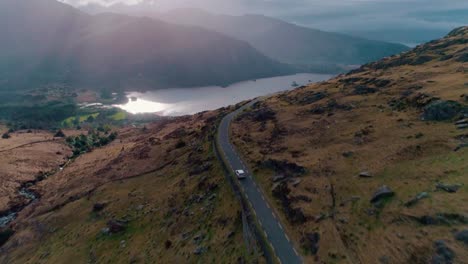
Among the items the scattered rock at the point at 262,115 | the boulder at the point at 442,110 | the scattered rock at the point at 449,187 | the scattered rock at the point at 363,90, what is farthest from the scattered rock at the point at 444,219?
the scattered rock at the point at 363,90

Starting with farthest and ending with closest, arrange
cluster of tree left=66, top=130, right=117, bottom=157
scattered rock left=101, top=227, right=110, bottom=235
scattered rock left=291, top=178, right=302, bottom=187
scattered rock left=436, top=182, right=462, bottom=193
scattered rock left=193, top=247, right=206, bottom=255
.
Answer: cluster of tree left=66, top=130, right=117, bottom=157 → scattered rock left=101, top=227, right=110, bottom=235 → scattered rock left=291, top=178, right=302, bottom=187 → scattered rock left=193, top=247, right=206, bottom=255 → scattered rock left=436, top=182, right=462, bottom=193

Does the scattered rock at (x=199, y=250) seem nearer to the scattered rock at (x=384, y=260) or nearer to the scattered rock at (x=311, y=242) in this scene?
the scattered rock at (x=311, y=242)

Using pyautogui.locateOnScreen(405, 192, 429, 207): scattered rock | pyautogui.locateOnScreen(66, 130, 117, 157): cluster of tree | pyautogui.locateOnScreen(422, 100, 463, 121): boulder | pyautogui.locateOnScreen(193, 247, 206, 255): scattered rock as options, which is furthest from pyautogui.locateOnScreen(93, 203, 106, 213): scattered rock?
pyautogui.locateOnScreen(66, 130, 117, 157): cluster of tree

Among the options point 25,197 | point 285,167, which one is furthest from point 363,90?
point 25,197

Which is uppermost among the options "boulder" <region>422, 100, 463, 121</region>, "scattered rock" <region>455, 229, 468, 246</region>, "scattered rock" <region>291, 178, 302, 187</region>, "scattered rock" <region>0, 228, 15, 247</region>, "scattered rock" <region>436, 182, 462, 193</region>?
"boulder" <region>422, 100, 463, 121</region>

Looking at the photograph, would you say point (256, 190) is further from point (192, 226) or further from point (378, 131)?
point (378, 131)

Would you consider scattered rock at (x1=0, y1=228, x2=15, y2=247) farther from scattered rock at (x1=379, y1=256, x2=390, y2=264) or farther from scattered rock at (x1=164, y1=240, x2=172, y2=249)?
scattered rock at (x1=379, y1=256, x2=390, y2=264)
